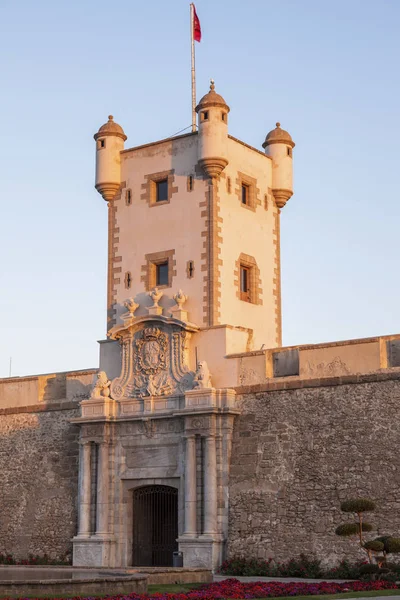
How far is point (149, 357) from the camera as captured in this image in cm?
3098

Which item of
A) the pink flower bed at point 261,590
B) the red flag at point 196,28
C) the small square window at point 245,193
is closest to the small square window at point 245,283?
the small square window at point 245,193

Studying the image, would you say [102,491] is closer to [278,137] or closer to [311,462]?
[311,462]

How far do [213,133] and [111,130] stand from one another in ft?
13.9

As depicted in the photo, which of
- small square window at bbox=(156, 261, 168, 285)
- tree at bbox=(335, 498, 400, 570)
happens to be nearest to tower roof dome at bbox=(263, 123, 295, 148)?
small square window at bbox=(156, 261, 168, 285)

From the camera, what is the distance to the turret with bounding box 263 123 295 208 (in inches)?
1341

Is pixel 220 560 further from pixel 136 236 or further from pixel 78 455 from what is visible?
pixel 136 236

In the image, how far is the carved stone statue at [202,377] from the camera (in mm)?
29453

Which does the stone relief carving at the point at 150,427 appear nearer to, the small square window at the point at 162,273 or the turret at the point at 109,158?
the small square window at the point at 162,273

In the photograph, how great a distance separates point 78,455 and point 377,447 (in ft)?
33.3

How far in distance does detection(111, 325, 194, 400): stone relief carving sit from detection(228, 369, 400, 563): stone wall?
214 centimetres

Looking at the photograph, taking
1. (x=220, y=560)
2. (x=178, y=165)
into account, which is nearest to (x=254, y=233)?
(x=178, y=165)

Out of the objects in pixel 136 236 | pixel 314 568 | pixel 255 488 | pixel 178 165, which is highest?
pixel 178 165

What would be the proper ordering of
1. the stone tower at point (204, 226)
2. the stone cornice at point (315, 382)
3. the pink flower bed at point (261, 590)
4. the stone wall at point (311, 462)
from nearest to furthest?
the pink flower bed at point (261, 590) < the stone wall at point (311, 462) < the stone cornice at point (315, 382) < the stone tower at point (204, 226)

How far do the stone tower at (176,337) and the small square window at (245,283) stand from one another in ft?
0.23
